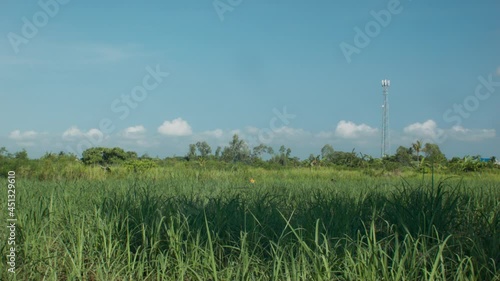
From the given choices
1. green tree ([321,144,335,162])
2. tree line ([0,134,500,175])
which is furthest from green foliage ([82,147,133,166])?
green tree ([321,144,335,162])

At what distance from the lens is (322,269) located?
3.17 metres

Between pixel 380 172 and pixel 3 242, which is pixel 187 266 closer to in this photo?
pixel 3 242

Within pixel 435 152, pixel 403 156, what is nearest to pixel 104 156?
pixel 403 156

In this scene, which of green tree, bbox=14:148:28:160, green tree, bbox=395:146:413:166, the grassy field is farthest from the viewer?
green tree, bbox=395:146:413:166

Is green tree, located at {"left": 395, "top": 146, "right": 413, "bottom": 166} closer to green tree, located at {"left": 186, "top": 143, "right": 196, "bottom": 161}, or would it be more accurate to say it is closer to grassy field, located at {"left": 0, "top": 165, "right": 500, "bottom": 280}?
green tree, located at {"left": 186, "top": 143, "right": 196, "bottom": 161}

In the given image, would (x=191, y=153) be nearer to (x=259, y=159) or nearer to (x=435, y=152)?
(x=259, y=159)

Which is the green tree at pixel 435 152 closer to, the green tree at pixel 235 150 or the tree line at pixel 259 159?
the tree line at pixel 259 159

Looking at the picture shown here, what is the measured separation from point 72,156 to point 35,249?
1214 centimetres

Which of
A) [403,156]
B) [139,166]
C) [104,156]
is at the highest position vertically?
[403,156]

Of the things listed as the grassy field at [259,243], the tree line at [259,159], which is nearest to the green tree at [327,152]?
the tree line at [259,159]

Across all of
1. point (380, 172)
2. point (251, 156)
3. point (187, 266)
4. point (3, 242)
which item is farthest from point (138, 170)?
point (187, 266)

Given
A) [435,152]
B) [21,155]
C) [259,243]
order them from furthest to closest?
[435,152] → [21,155] → [259,243]

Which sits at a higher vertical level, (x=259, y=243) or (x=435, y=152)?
(x=435, y=152)

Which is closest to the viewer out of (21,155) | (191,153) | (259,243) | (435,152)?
(259,243)
